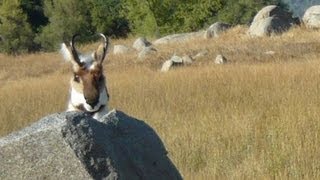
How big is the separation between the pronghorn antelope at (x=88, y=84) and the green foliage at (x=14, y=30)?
4566 centimetres

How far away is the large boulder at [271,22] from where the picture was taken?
109 ft

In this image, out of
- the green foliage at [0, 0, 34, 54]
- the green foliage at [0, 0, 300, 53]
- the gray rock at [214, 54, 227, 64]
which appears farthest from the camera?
the green foliage at [0, 0, 34, 54]

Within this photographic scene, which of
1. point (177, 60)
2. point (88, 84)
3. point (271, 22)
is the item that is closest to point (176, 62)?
point (177, 60)

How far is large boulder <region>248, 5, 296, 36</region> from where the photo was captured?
33312 mm

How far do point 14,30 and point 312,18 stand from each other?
79.2 ft

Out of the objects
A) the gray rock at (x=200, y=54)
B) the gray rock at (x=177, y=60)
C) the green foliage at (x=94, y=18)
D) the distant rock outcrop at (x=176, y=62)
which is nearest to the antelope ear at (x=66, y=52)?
the distant rock outcrop at (x=176, y=62)

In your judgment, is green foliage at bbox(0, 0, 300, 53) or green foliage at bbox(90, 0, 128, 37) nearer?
green foliage at bbox(0, 0, 300, 53)

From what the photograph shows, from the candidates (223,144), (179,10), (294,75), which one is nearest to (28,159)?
(223,144)

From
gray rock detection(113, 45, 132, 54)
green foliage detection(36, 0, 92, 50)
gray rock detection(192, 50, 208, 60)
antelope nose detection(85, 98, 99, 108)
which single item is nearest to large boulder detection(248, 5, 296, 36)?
gray rock detection(113, 45, 132, 54)

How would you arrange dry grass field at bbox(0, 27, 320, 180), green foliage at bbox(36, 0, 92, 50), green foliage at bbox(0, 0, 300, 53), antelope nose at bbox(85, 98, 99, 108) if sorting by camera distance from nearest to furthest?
antelope nose at bbox(85, 98, 99, 108) → dry grass field at bbox(0, 27, 320, 180) → green foliage at bbox(0, 0, 300, 53) → green foliage at bbox(36, 0, 92, 50)

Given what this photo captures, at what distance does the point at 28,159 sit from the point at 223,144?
538cm

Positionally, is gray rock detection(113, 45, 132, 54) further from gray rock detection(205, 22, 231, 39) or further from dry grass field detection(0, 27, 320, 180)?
dry grass field detection(0, 27, 320, 180)

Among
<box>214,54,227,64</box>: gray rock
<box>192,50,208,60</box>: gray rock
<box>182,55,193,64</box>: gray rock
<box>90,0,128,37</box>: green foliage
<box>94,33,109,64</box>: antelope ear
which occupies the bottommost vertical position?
<box>90,0,128,37</box>: green foliage

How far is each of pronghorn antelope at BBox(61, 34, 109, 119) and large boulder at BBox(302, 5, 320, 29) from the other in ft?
92.8
